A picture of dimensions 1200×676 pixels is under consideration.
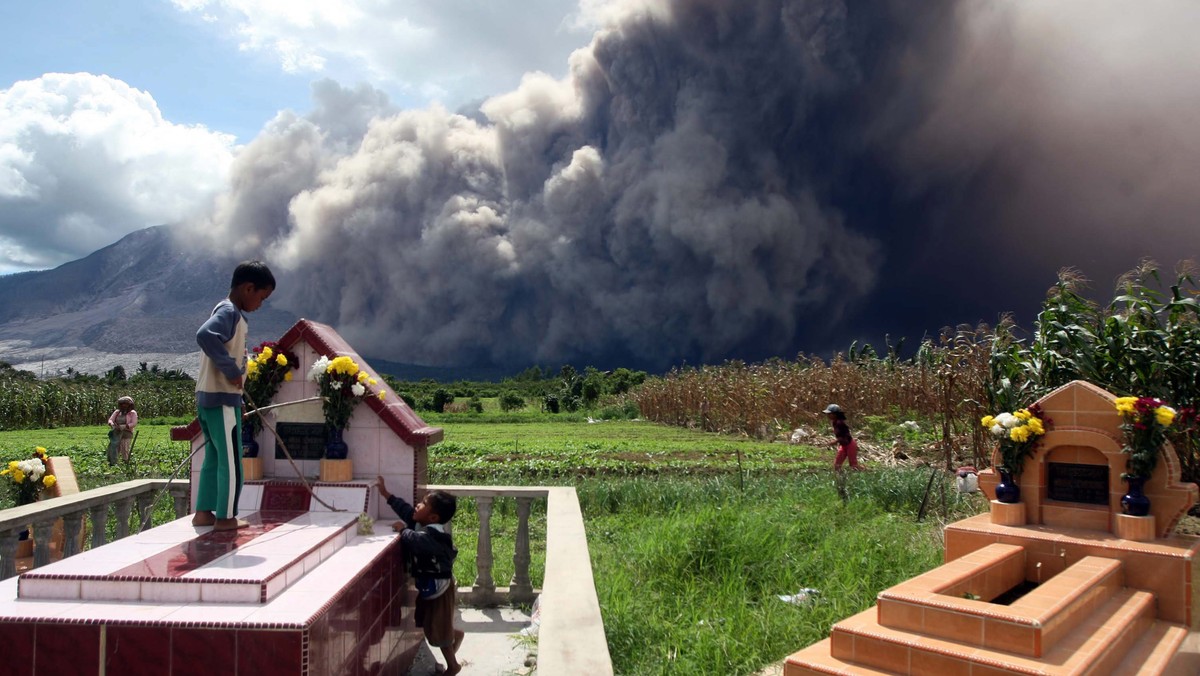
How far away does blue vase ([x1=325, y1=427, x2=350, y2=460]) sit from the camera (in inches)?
196

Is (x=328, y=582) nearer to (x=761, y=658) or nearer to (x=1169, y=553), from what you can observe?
(x=761, y=658)

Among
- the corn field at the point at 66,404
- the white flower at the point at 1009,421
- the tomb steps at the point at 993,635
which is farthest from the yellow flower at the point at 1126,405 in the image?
the corn field at the point at 66,404

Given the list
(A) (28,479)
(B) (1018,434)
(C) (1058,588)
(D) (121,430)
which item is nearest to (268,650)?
(C) (1058,588)

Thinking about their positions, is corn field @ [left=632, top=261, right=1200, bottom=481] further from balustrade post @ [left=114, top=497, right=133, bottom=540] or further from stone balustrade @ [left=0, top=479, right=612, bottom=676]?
balustrade post @ [left=114, top=497, right=133, bottom=540]

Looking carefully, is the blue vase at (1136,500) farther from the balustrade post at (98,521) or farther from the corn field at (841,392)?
the balustrade post at (98,521)

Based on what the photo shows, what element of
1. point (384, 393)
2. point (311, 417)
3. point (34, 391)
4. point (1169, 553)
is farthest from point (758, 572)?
point (34, 391)

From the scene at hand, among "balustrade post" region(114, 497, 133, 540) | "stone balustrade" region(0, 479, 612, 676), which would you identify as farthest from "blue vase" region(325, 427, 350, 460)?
"balustrade post" region(114, 497, 133, 540)

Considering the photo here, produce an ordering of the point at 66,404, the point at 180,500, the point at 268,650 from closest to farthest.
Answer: the point at 268,650
the point at 180,500
the point at 66,404

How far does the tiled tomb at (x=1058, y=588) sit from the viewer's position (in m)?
3.66

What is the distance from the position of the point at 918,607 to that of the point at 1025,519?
2.38 metres

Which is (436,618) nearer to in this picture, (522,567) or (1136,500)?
(522,567)

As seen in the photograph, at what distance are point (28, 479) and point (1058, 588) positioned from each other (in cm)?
736

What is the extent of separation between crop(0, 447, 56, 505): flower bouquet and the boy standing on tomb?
8.61 feet

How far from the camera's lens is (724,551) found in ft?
19.0
